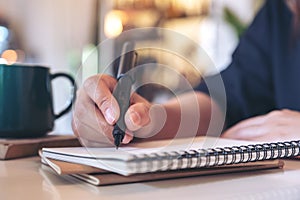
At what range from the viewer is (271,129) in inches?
23.9

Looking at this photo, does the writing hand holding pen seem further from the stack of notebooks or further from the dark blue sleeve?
the dark blue sleeve

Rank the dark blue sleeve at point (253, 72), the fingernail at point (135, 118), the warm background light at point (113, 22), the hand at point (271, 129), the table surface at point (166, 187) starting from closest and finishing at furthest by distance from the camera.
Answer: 1. the table surface at point (166, 187)
2. the fingernail at point (135, 118)
3. the hand at point (271, 129)
4. the dark blue sleeve at point (253, 72)
5. the warm background light at point (113, 22)

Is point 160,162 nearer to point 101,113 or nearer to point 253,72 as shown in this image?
point 101,113

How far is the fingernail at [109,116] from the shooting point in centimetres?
46

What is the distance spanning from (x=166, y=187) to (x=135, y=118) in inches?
3.9

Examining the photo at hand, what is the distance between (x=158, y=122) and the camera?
60 cm

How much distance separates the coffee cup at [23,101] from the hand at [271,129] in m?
0.29

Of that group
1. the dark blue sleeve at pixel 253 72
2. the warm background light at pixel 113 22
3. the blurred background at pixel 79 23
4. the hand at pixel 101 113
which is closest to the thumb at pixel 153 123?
the hand at pixel 101 113

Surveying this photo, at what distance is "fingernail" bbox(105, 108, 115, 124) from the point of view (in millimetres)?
463

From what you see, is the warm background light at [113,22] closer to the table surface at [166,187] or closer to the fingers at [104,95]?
the fingers at [104,95]

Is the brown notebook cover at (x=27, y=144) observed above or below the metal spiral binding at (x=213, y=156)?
below

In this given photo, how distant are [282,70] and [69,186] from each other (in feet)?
2.55

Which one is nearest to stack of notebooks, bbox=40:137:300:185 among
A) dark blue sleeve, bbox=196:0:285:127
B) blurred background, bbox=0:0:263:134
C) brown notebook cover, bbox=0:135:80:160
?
brown notebook cover, bbox=0:135:80:160

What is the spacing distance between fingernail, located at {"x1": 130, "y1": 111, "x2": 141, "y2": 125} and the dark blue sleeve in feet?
1.77
